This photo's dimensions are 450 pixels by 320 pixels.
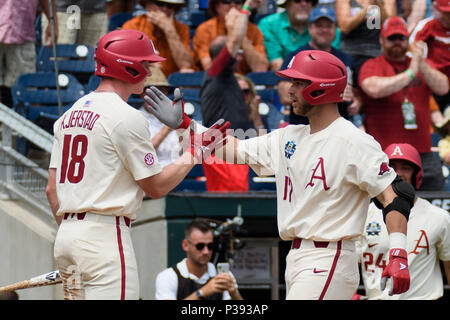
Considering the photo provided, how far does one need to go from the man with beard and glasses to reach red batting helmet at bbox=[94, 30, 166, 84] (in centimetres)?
376

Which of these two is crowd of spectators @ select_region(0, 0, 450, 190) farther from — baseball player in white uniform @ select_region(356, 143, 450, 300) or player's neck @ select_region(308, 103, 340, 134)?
player's neck @ select_region(308, 103, 340, 134)

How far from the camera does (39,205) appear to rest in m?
8.14

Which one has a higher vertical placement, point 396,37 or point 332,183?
point 396,37

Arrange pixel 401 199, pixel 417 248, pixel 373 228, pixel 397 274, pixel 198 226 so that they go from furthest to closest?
1. pixel 198 226
2. pixel 373 228
3. pixel 417 248
4. pixel 401 199
5. pixel 397 274

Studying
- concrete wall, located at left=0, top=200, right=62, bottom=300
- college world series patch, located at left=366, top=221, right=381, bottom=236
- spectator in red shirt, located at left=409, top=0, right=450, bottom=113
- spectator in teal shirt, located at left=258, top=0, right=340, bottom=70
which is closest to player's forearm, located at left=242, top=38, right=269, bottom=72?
spectator in teal shirt, located at left=258, top=0, right=340, bottom=70

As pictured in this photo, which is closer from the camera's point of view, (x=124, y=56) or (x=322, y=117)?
(x=124, y=56)

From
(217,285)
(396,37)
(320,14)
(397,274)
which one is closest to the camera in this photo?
(397,274)

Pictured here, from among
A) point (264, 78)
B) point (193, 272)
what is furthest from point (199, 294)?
point (264, 78)

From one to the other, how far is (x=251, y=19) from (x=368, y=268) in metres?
3.95

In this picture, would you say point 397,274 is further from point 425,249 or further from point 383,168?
point 425,249

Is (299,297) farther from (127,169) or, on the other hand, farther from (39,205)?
(39,205)

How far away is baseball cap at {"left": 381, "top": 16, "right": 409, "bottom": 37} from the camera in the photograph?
8469 millimetres

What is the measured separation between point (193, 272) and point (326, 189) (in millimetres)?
2751

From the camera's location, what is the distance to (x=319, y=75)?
501cm
